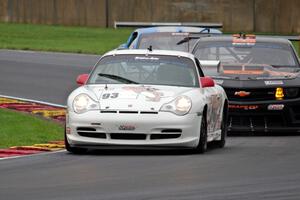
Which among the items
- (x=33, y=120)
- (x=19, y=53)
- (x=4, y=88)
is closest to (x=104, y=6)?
(x=19, y=53)

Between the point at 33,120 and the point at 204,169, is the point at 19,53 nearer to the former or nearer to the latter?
the point at 33,120

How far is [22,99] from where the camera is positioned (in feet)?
73.3

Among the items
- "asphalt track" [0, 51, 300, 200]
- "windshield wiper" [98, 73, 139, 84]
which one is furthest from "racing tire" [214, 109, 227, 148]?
"windshield wiper" [98, 73, 139, 84]

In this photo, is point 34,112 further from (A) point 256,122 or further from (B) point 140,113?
(B) point 140,113

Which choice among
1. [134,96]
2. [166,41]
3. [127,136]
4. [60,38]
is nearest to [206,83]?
[134,96]

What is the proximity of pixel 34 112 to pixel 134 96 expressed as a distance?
6.33 m

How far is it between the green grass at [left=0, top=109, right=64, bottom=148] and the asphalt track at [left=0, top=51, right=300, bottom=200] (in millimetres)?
1708

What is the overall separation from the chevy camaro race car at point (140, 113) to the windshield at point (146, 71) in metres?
0.01

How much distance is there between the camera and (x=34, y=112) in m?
19.8

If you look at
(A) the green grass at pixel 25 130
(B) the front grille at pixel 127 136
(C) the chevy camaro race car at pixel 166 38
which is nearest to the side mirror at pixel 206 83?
(B) the front grille at pixel 127 136

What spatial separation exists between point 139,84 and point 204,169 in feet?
8.10

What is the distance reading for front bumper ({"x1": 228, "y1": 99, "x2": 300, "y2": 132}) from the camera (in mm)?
17094

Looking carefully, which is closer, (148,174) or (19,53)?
(148,174)

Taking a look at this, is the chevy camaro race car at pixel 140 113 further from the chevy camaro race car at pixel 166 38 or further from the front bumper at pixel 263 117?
the chevy camaro race car at pixel 166 38
